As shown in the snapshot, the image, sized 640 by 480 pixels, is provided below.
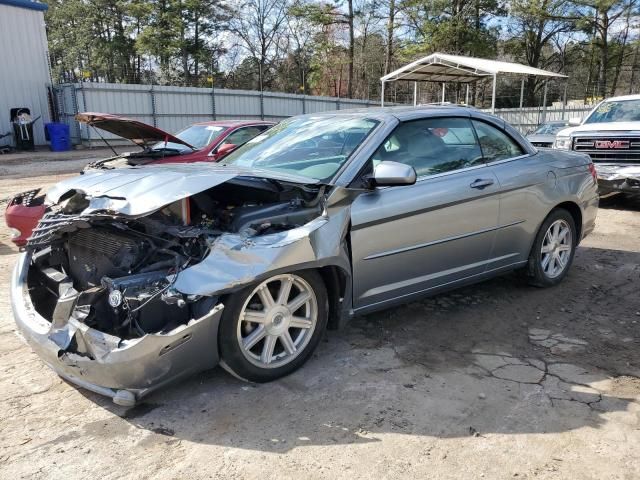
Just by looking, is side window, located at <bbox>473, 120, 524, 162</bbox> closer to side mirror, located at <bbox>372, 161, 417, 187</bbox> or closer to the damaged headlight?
side mirror, located at <bbox>372, 161, 417, 187</bbox>

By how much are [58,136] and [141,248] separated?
1886 cm

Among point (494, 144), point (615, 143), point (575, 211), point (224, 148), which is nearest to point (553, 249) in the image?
point (575, 211)

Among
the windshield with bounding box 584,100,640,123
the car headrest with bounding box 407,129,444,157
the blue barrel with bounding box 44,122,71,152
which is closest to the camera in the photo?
the car headrest with bounding box 407,129,444,157

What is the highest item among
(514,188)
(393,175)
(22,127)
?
(393,175)

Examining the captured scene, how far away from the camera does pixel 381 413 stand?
9.64ft

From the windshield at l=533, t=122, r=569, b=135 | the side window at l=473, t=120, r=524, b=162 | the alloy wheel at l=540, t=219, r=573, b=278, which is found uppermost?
the side window at l=473, t=120, r=524, b=162

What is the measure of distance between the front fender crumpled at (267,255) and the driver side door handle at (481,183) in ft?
4.18

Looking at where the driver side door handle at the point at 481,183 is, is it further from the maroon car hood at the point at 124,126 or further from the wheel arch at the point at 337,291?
the maroon car hood at the point at 124,126

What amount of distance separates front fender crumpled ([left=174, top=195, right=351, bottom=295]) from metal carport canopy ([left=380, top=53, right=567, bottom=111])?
14158 millimetres

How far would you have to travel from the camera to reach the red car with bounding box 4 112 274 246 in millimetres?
5172

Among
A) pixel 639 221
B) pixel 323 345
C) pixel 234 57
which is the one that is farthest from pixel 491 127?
pixel 234 57

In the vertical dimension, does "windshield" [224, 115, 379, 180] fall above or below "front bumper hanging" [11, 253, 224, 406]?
above

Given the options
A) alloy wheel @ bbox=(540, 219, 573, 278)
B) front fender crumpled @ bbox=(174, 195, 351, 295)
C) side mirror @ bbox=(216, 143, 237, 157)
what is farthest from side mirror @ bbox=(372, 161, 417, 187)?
side mirror @ bbox=(216, 143, 237, 157)

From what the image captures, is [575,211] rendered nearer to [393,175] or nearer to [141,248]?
[393,175]
